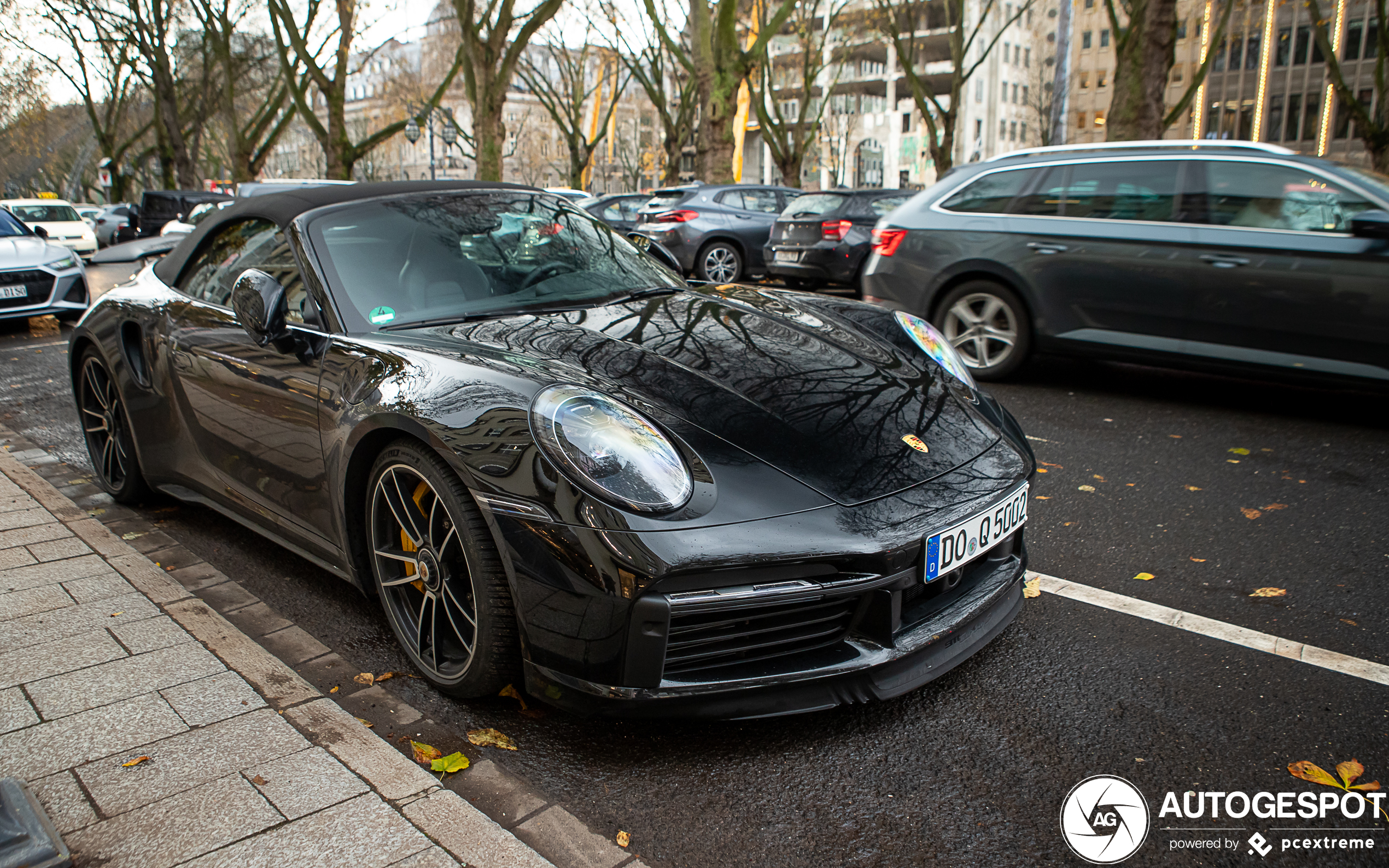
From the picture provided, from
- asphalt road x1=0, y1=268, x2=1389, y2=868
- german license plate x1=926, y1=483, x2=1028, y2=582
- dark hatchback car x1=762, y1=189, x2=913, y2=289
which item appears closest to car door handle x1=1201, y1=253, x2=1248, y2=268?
asphalt road x1=0, y1=268, x2=1389, y2=868

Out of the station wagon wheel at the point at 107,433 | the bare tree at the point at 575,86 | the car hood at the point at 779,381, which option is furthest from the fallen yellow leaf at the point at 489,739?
the bare tree at the point at 575,86

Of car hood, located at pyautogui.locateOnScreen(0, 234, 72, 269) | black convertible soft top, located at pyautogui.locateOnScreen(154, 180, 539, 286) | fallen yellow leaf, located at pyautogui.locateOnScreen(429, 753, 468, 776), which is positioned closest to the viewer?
fallen yellow leaf, located at pyautogui.locateOnScreen(429, 753, 468, 776)

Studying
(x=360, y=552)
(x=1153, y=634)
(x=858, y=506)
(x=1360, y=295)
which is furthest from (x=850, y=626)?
(x=1360, y=295)

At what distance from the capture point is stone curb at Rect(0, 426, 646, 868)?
80.9 inches

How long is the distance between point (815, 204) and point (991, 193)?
6.62 m

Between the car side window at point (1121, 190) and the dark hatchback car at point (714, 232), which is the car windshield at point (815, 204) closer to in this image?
the dark hatchback car at point (714, 232)

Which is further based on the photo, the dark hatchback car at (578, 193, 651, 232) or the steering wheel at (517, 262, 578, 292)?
the dark hatchback car at (578, 193, 651, 232)

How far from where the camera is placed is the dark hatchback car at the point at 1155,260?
212 inches

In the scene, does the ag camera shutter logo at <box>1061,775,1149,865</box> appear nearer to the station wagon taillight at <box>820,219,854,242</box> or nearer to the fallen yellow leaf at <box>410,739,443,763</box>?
the fallen yellow leaf at <box>410,739,443,763</box>

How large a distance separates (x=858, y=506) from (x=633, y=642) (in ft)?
2.05

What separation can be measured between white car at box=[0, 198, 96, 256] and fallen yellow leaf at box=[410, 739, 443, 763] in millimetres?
27087

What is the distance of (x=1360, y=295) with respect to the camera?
5.27m

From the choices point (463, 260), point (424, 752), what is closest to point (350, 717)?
point (424, 752)

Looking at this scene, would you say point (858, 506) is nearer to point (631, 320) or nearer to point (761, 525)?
point (761, 525)
